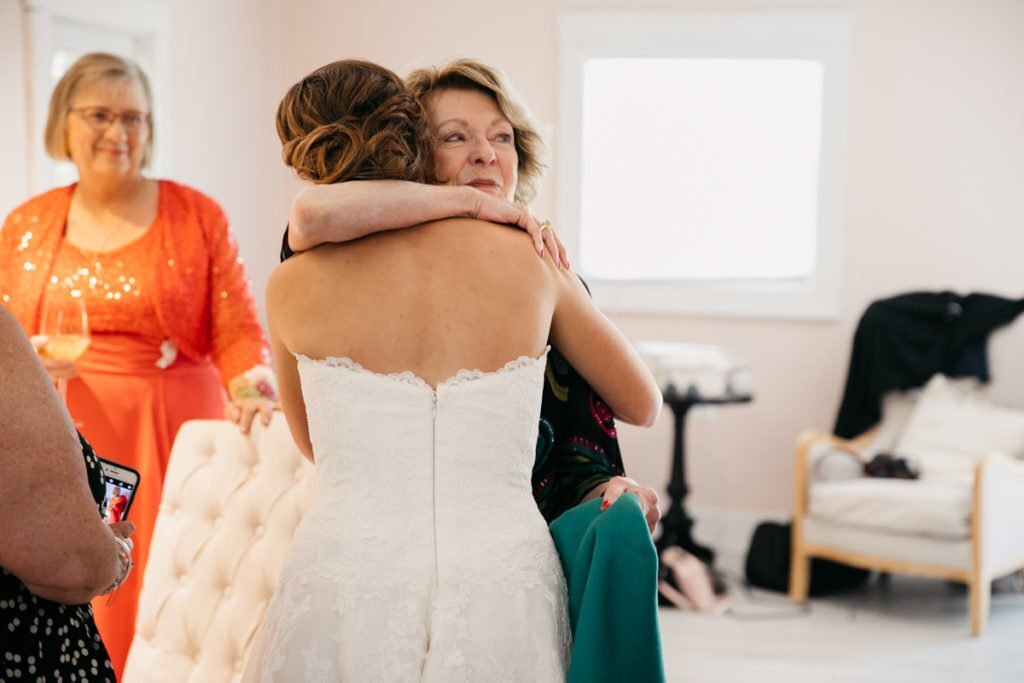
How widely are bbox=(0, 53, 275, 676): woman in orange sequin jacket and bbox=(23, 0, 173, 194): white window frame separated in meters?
0.55

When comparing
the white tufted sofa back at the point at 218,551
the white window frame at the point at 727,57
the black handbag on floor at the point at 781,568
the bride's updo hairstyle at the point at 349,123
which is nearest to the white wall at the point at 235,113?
the white window frame at the point at 727,57

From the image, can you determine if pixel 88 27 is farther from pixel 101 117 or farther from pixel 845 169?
pixel 845 169

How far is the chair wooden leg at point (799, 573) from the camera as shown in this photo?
183 inches

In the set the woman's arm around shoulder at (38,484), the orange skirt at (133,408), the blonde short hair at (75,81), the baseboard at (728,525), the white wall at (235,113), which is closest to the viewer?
the woman's arm around shoulder at (38,484)

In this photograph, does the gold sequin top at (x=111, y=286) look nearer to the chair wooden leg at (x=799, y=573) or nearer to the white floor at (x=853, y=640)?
the white floor at (x=853, y=640)

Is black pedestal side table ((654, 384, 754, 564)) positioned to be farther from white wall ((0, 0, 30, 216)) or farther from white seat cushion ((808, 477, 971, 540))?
white wall ((0, 0, 30, 216))

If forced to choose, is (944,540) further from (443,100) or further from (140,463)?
(443,100)

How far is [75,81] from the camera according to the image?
9.07 ft

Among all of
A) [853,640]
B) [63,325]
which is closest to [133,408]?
[63,325]

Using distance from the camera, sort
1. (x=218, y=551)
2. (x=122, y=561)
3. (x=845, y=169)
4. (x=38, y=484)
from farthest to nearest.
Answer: (x=845, y=169) < (x=218, y=551) < (x=122, y=561) < (x=38, y=484)

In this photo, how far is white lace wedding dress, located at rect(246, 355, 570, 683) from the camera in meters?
1.43

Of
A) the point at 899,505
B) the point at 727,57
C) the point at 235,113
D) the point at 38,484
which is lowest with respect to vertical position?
the point at 899,505

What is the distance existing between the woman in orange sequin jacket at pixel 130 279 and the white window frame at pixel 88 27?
55 centimetres

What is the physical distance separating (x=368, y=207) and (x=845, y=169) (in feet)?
13.8
